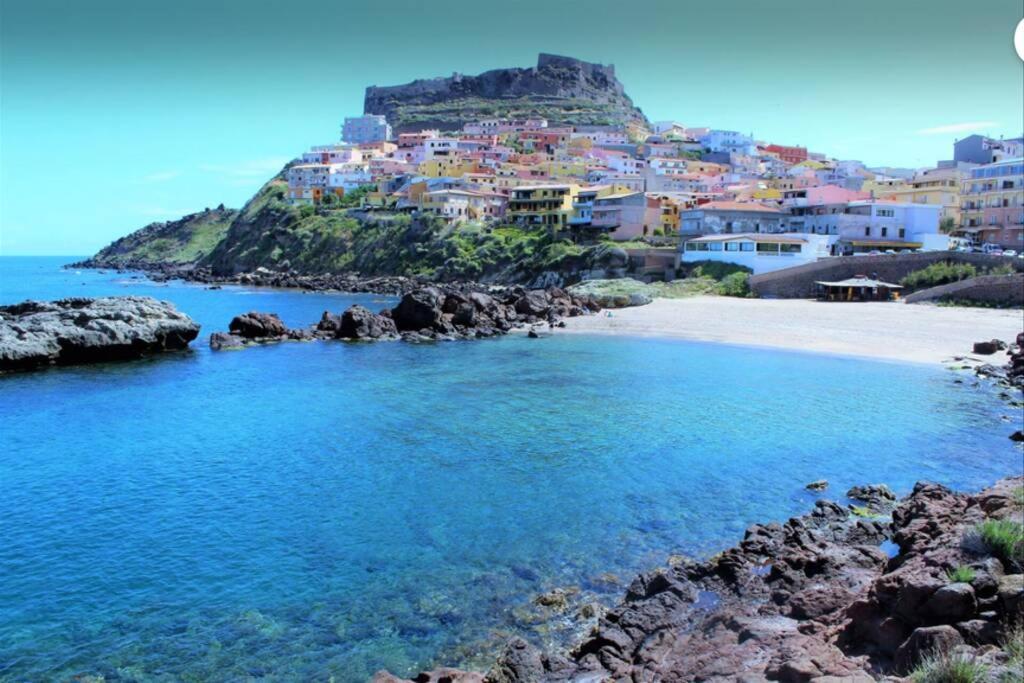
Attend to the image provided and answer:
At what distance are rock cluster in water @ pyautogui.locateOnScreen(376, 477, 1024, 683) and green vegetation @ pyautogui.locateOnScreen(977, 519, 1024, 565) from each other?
0.03 meters

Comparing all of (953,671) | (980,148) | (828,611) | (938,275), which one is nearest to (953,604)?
(828,611)

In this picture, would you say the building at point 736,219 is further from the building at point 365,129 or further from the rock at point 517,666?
the building at point 365,129

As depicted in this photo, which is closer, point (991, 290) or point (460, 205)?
point (991, 290)

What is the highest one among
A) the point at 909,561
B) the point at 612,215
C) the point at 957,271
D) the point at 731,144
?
the point at 731,144

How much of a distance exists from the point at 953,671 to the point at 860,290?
2140 inches

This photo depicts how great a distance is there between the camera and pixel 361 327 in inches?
1949

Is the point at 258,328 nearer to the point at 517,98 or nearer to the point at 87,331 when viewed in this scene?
the point at 87,331

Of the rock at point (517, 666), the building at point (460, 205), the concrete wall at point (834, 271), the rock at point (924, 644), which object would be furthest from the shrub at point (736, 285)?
the rock at point (924, 644)

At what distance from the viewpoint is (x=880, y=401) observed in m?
29.8

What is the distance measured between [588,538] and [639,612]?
422cm

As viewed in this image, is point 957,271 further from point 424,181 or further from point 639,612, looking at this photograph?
point 424,181

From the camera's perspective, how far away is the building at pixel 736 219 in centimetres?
7594

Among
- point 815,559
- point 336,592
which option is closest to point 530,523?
point 336,592

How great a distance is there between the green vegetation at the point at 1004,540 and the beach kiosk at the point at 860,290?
4693 centimetres
